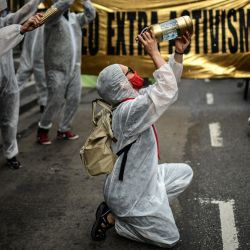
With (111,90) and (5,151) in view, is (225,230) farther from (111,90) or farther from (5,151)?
(5,151)

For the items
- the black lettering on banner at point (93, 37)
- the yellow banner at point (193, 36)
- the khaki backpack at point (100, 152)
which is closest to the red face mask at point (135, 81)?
the khaki backpack at point (100, 152)

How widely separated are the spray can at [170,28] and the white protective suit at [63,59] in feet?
10.5

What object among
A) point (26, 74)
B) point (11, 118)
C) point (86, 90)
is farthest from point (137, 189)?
point (86, 90)

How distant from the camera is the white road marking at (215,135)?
659cm

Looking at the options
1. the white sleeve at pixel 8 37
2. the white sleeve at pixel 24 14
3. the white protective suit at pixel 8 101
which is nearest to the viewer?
the white sleeve at pixel 8 37

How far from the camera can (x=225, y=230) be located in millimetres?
3869

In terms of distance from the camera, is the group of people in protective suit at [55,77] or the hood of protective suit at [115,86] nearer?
the hood of protective suit at [115,86]

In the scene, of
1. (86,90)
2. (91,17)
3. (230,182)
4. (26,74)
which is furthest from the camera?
(86,90)

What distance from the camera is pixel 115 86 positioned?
3494 mm

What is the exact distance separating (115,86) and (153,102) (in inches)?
13.7

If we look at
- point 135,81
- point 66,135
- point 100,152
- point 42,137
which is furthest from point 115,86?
point 66,135

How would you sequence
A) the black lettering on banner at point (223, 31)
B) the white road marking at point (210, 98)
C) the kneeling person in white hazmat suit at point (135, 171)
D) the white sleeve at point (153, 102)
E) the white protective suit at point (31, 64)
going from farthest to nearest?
the white road marking at point (210, 98)
the white protective suit at point (31, 64)
the black lettering on banner at point (223, 31)
the kneeling person in white hazmat suit at point (135, 171)
the white sleeve at point (153, 102)

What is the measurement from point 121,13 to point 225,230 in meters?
4.32

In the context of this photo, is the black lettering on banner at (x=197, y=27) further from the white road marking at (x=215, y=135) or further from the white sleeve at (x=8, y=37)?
the white sleeve at (x=8, y=37)
